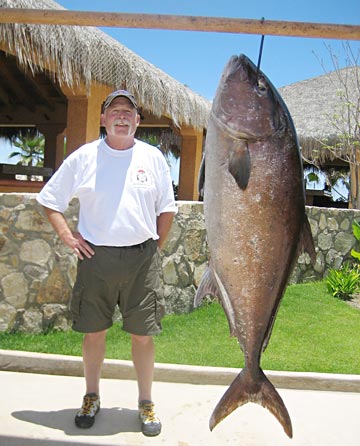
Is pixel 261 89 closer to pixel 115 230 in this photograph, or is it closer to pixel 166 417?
pixel 115 230

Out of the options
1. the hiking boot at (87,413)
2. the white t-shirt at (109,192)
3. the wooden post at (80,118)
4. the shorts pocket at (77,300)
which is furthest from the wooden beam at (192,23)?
the wooden post at (80,118)

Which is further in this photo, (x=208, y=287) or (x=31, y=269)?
(x=31, y=269)

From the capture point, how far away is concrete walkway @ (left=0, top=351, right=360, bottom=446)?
3.50 meters

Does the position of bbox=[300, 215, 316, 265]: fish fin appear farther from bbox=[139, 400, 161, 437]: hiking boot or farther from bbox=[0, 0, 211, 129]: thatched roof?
bbox=[0, 0, 211, 129]: thatched roof

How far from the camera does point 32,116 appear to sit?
13016mm

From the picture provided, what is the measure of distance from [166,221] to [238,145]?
145cm

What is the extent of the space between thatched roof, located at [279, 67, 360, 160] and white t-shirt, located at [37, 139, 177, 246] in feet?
38.6

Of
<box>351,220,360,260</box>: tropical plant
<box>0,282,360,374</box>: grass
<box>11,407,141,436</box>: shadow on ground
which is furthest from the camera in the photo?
<box>351,220,360,260</box>: tropical plant

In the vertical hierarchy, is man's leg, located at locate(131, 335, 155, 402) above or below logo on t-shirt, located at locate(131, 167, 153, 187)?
below

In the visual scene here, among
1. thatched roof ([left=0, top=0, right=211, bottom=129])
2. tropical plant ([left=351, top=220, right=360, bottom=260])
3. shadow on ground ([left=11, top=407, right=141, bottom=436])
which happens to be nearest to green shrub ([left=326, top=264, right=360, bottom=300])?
tropical plant ([left=351, top=220, right=360, bottom=260])

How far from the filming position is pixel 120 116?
11.1 ft

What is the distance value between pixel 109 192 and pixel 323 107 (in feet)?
51.4

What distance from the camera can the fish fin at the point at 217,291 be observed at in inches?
94.0

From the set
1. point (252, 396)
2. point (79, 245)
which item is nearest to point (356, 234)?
point (79, 245)
